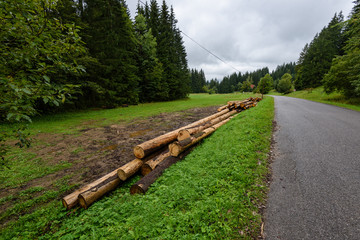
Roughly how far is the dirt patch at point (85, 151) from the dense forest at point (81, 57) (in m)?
1.94

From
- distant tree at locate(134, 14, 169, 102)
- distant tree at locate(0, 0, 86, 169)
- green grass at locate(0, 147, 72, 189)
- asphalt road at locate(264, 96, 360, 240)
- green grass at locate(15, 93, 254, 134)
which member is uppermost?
distant tree at locate(134, 14, 169, 102)

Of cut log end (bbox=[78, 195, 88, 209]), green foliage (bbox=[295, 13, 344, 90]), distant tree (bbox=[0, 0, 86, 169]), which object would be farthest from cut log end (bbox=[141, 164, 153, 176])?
green foliage (bbox=[295, 13, 344, 90])

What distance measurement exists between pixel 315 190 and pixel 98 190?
15.1ft

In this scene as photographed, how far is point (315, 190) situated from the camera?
8.62 feet

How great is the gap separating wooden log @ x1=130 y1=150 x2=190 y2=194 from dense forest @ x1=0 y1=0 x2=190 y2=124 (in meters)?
2.33

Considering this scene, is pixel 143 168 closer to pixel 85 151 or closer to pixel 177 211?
pixel 177 211

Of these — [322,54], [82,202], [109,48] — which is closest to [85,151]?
[82,202]

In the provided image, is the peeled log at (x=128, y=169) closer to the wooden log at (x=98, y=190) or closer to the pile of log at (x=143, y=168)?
the pile of log at (x=143, y=168)

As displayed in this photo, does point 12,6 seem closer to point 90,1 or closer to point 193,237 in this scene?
point 193,237

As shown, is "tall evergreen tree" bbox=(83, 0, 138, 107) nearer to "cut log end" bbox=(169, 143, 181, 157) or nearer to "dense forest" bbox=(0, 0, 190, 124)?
"dense forest" bbox=(0, 0, 190, 124)

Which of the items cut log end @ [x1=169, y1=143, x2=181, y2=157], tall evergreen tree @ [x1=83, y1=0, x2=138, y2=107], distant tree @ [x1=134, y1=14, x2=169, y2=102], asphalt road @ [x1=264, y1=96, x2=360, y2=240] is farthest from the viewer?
distant tree @ [x1=134, y1=14, x2=169, y2=102]

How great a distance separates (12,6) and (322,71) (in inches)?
1996

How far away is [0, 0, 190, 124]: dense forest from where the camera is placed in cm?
188

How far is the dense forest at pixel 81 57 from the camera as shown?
1.88 m
